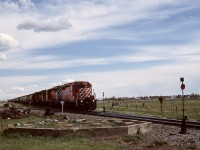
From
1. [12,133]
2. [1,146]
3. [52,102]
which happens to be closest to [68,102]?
[52,102]

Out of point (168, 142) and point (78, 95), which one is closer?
point (168, 142)

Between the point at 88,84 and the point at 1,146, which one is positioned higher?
the point at 88,84

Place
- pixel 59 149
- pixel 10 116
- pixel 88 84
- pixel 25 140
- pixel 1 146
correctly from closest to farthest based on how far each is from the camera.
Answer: pixel 59 149, pixel 1 146, pixel 25 140, pixel 10 116, pixel 88 84

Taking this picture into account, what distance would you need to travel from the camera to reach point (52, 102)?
157 ft

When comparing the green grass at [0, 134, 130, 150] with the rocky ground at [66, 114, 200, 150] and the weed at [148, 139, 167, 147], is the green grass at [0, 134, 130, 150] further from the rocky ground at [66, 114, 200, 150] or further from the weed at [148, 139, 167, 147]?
the weed at [148, 139, 167, 147]

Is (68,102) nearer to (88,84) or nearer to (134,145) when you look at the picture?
(88,84)

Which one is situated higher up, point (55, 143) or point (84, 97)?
point (84, 97)

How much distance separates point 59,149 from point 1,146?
2969 millimetres

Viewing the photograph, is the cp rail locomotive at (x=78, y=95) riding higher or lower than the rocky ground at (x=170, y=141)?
higher

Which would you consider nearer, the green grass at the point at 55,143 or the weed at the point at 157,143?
the green grass at the point at 55,143

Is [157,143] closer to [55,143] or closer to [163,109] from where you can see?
[55,143]

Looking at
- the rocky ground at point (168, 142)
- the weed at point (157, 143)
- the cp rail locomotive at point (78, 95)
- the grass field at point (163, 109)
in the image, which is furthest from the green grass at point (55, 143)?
the cp rail locomotive at point (78, 95)

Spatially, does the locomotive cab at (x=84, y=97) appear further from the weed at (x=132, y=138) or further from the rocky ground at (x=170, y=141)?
the weed at (x=132, y=138)

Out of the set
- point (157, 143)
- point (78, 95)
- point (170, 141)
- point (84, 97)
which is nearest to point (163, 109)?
point (84, 97)
